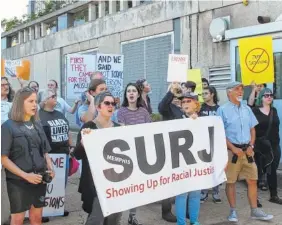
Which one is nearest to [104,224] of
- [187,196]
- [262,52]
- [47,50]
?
[187,196]

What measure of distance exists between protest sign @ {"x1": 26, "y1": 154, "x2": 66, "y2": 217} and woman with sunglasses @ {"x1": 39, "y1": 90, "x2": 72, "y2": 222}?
9 centimetres

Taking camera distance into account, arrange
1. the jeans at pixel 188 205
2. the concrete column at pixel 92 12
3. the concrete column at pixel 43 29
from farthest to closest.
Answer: the concrete column at pixel 43 29
the concrete column at pixel 92 12
the jeans at pixel 188 205

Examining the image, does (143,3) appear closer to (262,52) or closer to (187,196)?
(262,52)

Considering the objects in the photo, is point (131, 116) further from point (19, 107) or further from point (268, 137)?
point (268, 137)

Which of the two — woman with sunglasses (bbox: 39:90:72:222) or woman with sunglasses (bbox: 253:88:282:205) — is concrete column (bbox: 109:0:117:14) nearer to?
woman with sunglasses (bbox: 253:88:282:205)

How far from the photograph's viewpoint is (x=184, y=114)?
5250 mm

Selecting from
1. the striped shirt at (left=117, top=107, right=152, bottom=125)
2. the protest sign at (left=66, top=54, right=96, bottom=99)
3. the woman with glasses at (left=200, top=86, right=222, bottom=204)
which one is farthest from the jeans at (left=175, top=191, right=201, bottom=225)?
the protest sign at (left=66, top=54, right=96, bottom=99)

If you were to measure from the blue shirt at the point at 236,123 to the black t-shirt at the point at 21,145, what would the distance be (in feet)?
7.85

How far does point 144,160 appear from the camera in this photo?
4.40 meters

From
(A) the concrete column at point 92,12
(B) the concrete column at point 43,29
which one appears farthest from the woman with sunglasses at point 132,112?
(B) the concrete column at point 43,29

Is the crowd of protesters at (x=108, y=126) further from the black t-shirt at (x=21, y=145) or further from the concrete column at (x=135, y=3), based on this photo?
the concrete column at (x=135, y=3)

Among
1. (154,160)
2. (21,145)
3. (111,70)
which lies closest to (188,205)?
(154,160)

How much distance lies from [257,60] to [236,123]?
5.39ft

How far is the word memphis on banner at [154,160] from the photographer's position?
4027 mm
